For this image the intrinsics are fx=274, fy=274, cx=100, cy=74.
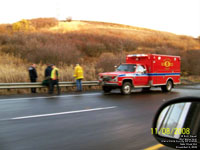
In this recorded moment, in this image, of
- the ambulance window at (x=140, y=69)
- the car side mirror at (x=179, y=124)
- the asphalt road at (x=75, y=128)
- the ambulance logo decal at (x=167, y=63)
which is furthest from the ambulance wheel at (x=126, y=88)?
the car side mirror at (x=179, y=124)

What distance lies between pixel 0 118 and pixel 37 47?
23.3 m

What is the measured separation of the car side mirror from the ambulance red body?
42.5 ft

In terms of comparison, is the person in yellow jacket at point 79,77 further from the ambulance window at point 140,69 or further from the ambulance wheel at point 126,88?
the ambulance window at point 140,69

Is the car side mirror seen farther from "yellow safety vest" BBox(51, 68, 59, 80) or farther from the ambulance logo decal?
the ambulance logo decal

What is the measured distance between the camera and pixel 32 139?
5.71 meters

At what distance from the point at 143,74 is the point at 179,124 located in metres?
14.7

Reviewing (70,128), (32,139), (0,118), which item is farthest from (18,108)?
(32,139)

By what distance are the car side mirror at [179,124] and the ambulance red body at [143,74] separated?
13.0m

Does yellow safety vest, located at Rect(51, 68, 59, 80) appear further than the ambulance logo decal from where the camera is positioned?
No

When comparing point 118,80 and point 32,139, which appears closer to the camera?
point 32,139

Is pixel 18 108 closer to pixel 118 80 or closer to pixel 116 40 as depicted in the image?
pixel 118 80

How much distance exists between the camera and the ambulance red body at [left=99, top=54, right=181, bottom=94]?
16.0m

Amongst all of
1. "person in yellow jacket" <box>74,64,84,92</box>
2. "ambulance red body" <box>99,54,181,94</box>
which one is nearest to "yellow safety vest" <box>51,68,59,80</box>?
"person in yellow jacket" <box>74,64,84,92</box>

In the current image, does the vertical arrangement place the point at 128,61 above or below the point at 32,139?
above
